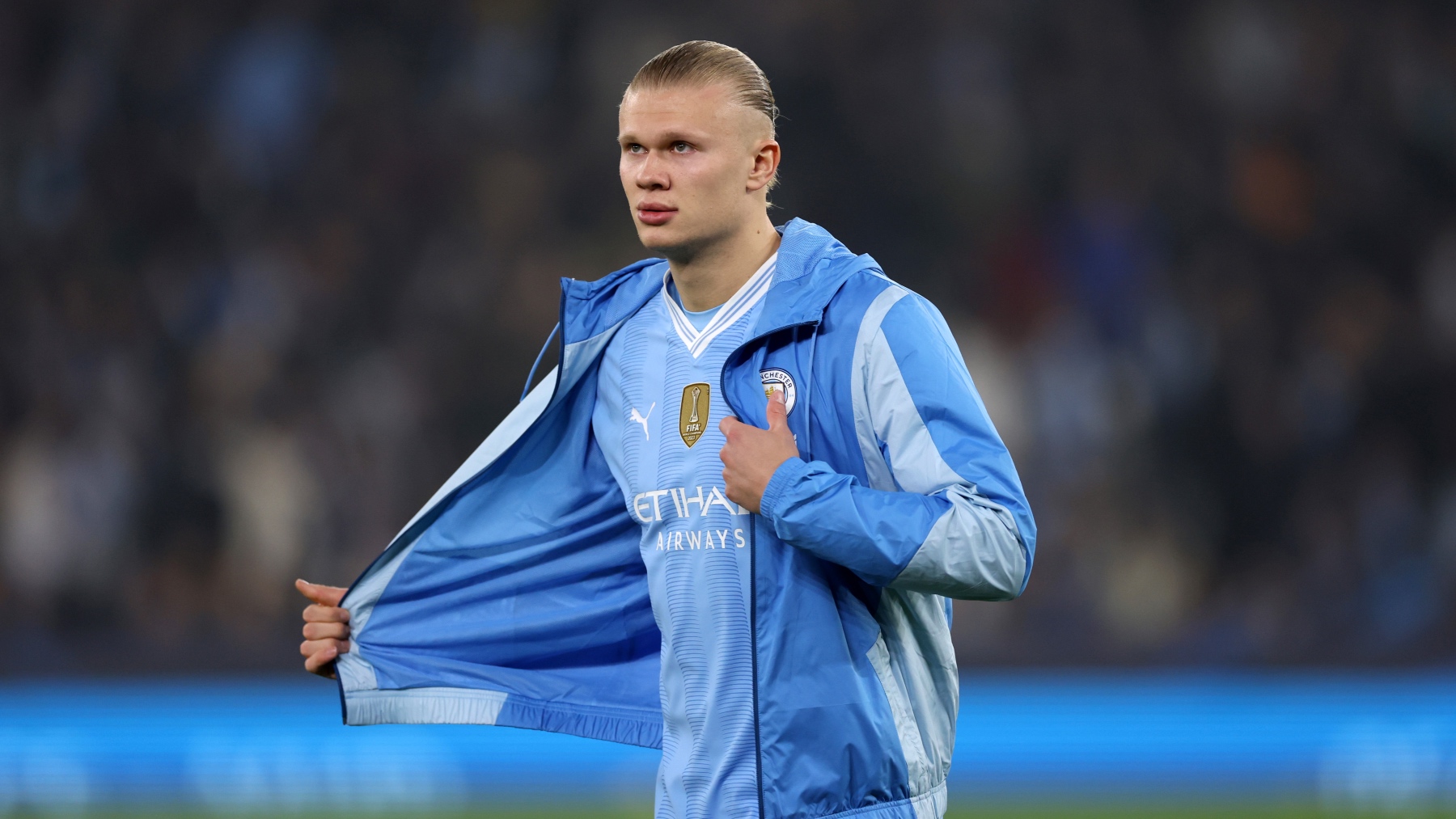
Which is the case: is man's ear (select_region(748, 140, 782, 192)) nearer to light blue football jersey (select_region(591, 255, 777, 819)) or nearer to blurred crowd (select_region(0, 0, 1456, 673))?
light blue football jersey (select_region(591, 255, 777, 819))

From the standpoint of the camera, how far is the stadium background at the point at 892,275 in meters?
7.80

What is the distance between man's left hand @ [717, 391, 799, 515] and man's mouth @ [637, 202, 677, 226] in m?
0.40

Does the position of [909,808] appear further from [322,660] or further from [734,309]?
[322,660]

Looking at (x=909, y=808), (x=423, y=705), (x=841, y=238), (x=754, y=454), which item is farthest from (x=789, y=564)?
(x=841, y=238)

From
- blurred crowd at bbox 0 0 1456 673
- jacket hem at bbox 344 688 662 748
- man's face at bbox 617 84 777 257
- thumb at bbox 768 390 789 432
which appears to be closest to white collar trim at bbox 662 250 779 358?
man's face at bbox 617 84 777 257

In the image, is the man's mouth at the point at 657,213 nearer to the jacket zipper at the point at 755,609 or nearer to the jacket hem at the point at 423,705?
the jacket zipper at the point at 755,609

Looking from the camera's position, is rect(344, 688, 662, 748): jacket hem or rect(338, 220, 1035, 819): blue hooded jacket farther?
rect(344, 688, 662, 748): jacket hem

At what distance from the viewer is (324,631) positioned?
321cm

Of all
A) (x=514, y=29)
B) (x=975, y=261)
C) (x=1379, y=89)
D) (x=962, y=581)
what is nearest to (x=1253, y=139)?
(x=1379, y=89)

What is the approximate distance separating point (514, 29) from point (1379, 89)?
557 cm

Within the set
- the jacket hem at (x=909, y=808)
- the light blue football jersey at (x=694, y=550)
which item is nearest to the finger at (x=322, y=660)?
the light blue football jersey at (x=694, y=550)

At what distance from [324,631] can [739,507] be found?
105 cm

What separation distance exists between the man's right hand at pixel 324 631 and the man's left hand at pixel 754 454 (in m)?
1.04

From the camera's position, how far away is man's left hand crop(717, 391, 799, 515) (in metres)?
2.56
